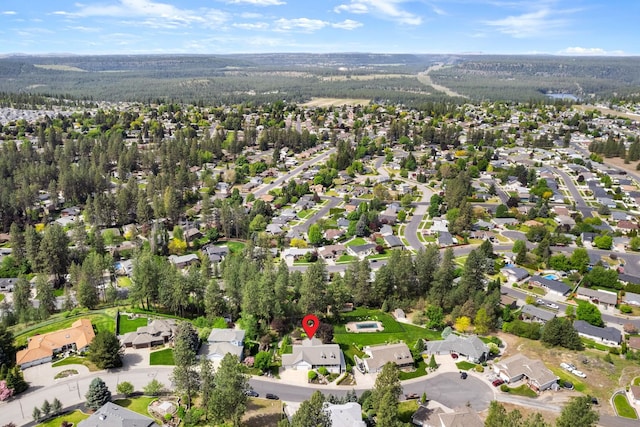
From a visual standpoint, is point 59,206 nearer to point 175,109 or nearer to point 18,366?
point 18,366

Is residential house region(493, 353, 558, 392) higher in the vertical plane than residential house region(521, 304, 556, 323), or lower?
higher

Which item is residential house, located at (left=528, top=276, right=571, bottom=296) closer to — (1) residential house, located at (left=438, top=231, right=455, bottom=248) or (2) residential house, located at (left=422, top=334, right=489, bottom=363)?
(1) residential house, located at (left=438, top=231, right=455, bottom=248)

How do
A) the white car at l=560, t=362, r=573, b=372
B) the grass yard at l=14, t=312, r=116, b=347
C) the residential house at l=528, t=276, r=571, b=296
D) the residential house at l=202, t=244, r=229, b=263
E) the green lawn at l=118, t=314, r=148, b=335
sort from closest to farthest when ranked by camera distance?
the white car at l=560, t=362, r=573, b=372
the grass yard at l=14, t=312, r=116, b=347
the green lawn at l=118, t=314, r=148, b=335
the residential house at l=528, t=276, r=571, b=296
the residential house at l=202, t=244, r=229, b=263

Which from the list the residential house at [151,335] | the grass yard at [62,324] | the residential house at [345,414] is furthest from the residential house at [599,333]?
the grass yard at [62,324]

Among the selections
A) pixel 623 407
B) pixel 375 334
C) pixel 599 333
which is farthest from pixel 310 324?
pixel 599 333

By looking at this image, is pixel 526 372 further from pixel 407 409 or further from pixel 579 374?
pixel 407 409

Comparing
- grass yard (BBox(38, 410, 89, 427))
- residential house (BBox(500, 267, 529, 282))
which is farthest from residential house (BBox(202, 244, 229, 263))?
residential house (BBox(500, 267, 529, 282))
